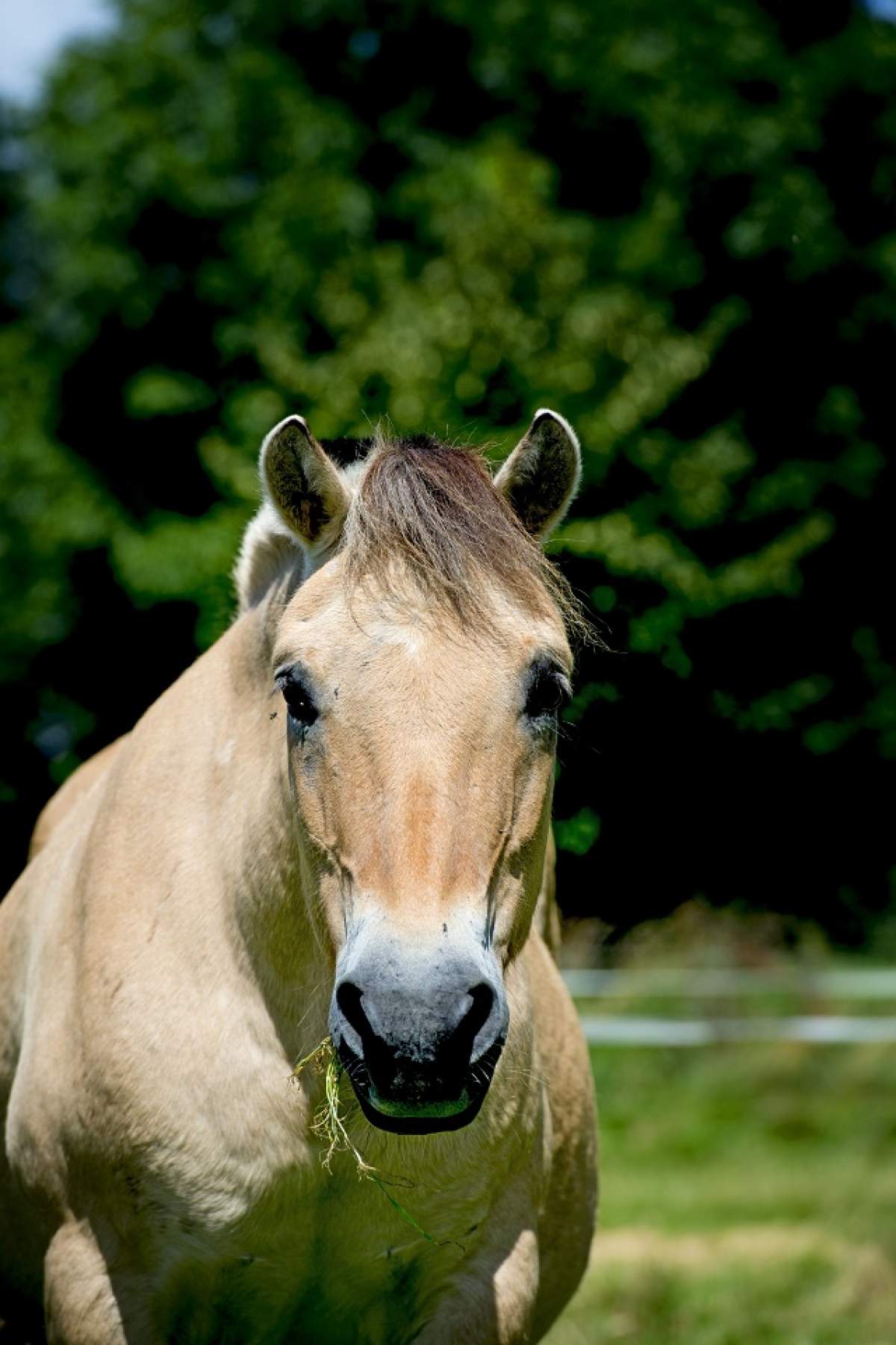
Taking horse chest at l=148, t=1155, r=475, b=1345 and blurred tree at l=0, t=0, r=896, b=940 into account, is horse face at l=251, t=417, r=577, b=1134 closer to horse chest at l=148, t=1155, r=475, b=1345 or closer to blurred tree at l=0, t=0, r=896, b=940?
horse chest at l=148, t=1155, r=475, b=1345

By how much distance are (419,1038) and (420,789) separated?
43cm

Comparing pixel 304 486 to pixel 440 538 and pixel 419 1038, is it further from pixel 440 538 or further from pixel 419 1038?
pixel 419 1038

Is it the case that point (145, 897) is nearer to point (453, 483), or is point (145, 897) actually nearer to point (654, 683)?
point (453, 483)

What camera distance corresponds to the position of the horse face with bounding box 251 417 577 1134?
248cm

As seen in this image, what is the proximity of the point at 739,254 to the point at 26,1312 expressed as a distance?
10.8 metres

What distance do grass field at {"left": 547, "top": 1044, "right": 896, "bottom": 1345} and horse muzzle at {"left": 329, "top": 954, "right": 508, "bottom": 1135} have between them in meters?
3.72

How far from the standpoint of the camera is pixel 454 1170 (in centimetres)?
317

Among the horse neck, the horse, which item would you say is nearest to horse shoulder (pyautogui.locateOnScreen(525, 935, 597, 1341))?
the horse

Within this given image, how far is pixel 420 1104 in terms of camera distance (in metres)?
2.52

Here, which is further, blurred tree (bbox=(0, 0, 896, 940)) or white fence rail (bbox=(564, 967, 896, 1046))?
white fence rail (bbox=(564, 967, 896, 1046))

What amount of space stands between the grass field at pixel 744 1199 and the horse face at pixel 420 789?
371 cm

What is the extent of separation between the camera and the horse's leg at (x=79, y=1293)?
3170 mm

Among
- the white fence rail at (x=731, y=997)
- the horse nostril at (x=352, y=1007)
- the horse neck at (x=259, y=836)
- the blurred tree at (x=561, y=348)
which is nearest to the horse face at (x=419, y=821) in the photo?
the horse nostril at (x=352, y=1007)

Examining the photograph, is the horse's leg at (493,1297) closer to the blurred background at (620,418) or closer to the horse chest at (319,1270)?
the horse chest at (319,1270)
